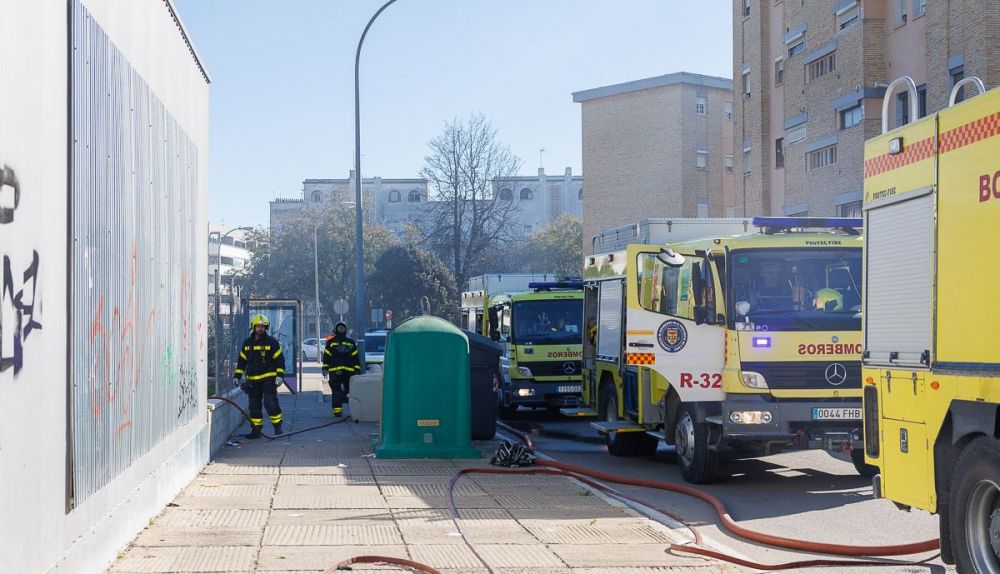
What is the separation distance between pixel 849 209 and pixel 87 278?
34.7 meters

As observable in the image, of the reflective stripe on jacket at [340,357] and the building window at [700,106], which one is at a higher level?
the building window at [700,106]

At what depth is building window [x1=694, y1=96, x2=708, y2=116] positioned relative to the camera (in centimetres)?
6488

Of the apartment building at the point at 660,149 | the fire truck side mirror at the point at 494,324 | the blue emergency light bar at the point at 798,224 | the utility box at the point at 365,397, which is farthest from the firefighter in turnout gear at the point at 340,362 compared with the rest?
the apartment building at the point at 660,149

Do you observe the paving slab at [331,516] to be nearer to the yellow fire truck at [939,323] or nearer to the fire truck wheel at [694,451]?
the fire truck wheel at [694,451]

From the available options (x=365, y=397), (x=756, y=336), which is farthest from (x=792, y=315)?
(x=365, y=397)

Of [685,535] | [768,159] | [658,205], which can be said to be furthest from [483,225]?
[685,535]

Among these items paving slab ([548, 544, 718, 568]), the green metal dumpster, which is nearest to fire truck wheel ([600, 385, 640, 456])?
the green metal dumpster

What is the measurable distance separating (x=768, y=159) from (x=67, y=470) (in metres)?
42.7

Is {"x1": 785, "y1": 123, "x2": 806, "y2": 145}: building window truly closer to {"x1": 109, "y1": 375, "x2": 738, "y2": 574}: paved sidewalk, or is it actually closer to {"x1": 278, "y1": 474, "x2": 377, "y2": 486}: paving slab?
{"x1": 109, "y1": 375, "x2": 738, "y2": 574}: paved sidewalk

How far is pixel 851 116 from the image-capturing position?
39.2 metres

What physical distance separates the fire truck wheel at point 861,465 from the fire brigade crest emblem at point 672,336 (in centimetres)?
212

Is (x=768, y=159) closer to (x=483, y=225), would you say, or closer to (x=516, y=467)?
(x=483, y=225)

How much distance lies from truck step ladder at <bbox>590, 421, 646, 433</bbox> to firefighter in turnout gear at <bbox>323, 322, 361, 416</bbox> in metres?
7.44

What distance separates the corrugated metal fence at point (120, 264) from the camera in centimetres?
706
